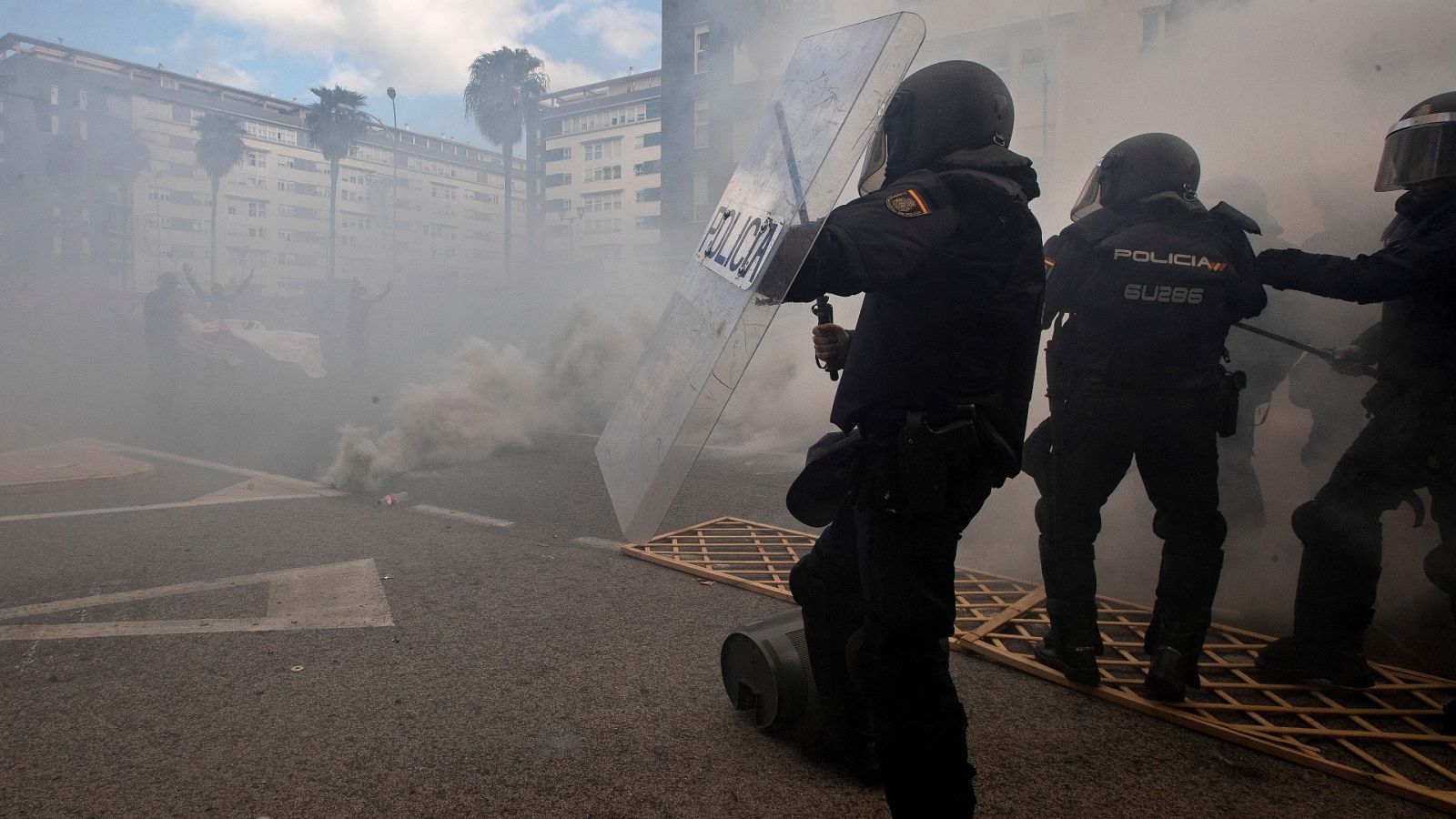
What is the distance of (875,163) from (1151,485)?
143 centimetres

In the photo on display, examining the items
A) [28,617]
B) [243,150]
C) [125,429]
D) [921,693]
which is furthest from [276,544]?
[243,150]

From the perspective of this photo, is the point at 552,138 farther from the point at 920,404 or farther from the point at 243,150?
the point at 920,404

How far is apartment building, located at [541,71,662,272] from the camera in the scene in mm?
30942

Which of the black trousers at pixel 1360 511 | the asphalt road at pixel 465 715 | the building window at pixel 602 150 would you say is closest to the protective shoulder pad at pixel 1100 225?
the black trousers at pixel 1360 511

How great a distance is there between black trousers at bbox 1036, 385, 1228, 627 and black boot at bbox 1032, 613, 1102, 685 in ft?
0.09

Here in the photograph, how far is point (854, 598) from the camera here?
1688 millimetres

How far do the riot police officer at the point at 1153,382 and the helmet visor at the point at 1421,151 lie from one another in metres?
0.52

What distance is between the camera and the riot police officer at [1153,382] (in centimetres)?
220

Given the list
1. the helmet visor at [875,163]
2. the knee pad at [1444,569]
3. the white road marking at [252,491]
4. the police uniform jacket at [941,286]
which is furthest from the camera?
the white road marking at [252,491]

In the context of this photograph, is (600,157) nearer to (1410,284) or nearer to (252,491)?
(252,491)

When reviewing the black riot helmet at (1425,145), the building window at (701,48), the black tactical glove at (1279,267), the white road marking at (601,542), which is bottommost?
the white road marking at (601,542)

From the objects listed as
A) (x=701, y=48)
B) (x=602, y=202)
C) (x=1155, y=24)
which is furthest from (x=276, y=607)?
(x=602, y=202)

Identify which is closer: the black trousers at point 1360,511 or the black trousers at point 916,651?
the black trousers at point 916,651

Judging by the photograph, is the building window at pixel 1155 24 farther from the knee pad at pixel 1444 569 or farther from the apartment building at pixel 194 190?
the apartment building at pixel 194 190
